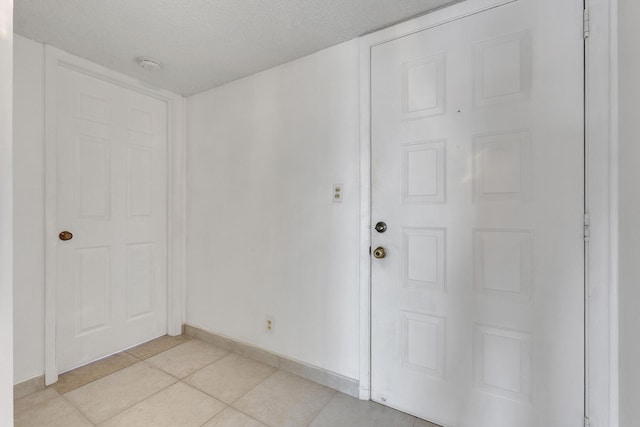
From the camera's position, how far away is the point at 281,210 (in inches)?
80.3

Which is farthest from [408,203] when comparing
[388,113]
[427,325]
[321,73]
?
[321,73]

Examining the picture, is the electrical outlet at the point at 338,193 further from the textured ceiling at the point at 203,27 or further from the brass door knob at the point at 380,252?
the textured ceiling at the point at 203,27

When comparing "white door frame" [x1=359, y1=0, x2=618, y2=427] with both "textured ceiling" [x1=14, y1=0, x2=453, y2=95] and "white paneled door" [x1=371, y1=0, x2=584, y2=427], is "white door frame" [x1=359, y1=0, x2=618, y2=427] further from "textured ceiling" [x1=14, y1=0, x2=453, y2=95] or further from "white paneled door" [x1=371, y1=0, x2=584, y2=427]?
"textured ceiling" [x1=14, y1=0, x2=453, y2=95]

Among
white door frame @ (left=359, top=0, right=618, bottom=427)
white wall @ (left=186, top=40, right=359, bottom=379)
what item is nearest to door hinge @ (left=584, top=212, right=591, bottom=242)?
white door frame @ (left=359, top=0, right=618, bottom=427)

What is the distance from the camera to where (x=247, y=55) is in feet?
6.35

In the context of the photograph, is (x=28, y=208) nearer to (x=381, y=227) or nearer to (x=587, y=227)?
(x=381, y=227)

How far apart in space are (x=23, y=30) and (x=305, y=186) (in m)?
1.88

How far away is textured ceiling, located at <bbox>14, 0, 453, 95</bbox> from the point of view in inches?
58.0

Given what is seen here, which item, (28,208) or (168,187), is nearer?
(28,208)

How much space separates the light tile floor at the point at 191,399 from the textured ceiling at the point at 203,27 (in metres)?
2.18

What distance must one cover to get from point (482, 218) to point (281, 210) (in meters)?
1.25

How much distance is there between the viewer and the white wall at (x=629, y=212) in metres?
0.94

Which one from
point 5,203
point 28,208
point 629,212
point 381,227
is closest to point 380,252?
point 381,227

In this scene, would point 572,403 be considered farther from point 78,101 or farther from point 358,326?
point 78,101
